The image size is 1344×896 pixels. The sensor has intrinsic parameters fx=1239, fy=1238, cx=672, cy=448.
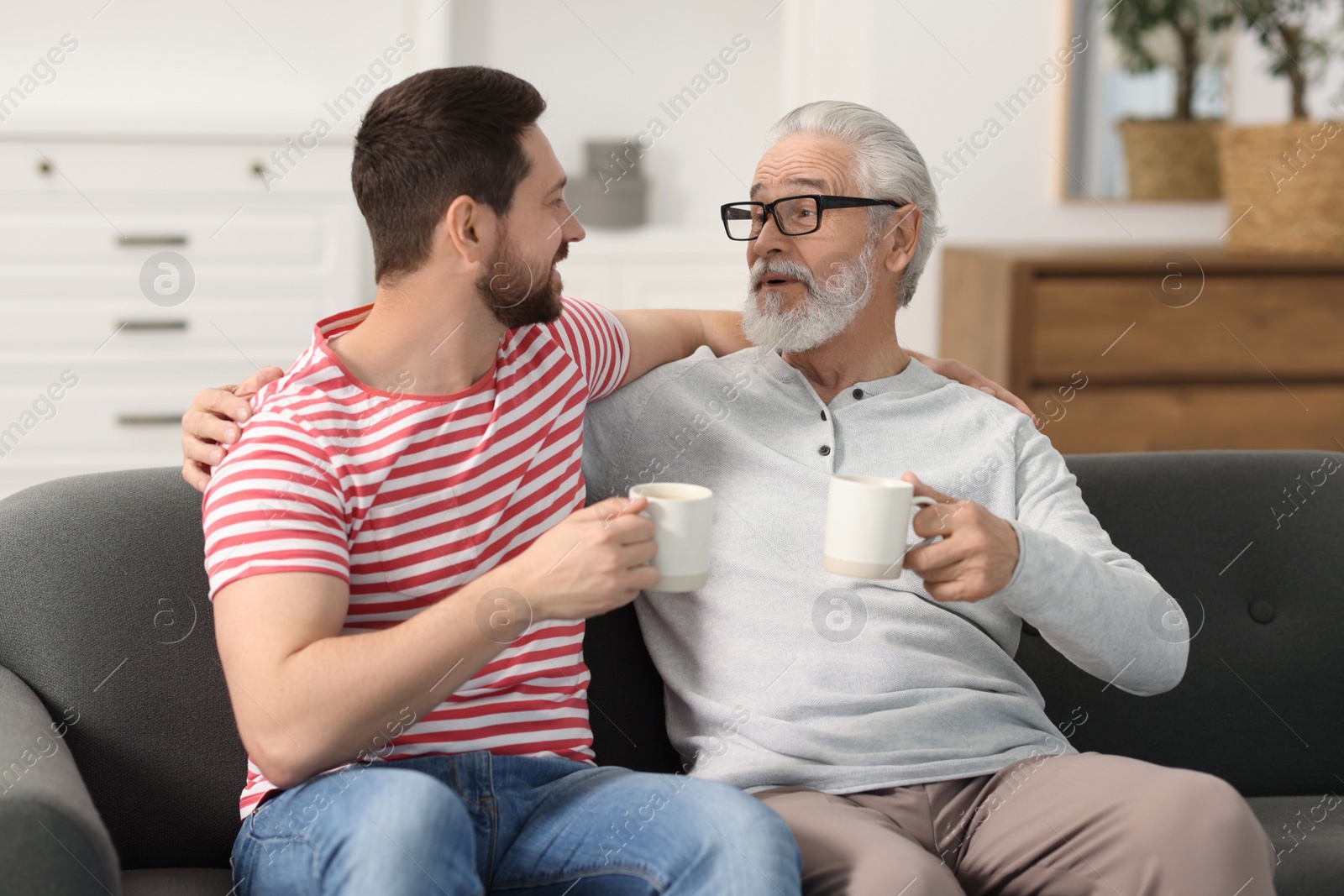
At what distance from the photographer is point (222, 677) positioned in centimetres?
142

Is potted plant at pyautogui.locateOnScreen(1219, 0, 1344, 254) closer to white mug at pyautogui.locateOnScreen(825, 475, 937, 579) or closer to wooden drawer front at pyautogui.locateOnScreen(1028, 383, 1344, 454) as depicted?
wooden drawer front at pyautogui.locateOnScreen(1028, 383, 1344, 454)

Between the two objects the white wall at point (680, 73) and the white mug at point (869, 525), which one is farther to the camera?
the white wall at point (680, 73)

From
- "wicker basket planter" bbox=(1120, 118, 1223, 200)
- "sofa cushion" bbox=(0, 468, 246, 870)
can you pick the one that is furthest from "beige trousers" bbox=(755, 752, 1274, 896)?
"wicker basket planter" bbox=(1120, 118, 1223, 200)

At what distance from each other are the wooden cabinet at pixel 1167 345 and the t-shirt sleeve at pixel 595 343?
1.83 m

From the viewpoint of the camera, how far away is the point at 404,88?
1.33 meters

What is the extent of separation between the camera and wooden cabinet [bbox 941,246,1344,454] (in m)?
3.20

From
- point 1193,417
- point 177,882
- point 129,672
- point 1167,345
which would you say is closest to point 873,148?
point 129,672

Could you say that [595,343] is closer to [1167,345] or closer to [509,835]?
[509,835]

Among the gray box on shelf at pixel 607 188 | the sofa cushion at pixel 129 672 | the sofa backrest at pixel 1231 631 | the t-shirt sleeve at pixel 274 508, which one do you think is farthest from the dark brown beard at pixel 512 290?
the gray box on shelf at pixel 607 188

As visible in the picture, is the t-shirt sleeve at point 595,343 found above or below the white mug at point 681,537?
above

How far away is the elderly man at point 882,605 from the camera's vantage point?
4.15ft

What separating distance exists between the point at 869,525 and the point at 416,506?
0.46m

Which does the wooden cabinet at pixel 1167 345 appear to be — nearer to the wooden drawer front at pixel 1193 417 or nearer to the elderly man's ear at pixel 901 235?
the wooden drawer front at pixel 1193 417

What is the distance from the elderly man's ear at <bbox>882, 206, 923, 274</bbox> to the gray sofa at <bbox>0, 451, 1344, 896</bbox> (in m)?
0.39
